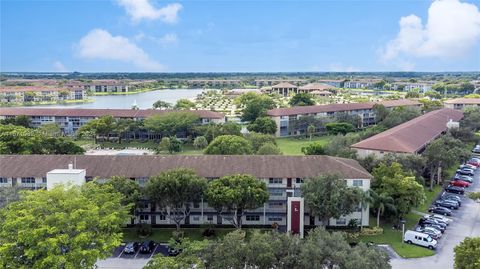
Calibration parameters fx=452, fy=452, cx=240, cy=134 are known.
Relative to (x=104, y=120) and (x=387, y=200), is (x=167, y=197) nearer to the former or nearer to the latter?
(x=387, y=200)

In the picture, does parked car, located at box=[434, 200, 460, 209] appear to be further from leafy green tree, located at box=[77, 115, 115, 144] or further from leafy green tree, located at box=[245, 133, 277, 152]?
leafy green tree, located at box=[77, 115, 115, 144]

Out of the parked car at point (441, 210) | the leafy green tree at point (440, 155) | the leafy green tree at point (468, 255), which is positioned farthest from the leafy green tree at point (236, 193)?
the leafy green tree at point (440, 155)

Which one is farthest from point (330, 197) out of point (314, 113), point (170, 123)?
point (314, 113)

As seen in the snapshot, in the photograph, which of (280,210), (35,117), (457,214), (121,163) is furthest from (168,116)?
(457,214)

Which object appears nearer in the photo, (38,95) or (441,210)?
(441,210)

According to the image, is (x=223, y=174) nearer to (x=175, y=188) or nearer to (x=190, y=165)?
(x=190, y=165)
